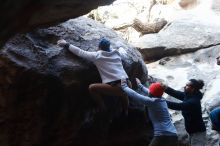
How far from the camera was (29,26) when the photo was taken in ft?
17.1

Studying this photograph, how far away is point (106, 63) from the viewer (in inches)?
288

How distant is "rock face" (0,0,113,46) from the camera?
4.28 meters

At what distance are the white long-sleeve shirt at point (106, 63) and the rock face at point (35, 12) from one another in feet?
5.79

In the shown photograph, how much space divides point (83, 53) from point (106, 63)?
1.48 ft

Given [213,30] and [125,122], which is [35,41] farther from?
[213,30]

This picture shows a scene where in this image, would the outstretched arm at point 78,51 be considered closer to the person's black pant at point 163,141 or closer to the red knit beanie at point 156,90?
the red knit beanie at point 156,90

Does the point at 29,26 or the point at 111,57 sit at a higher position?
the point at 29,26

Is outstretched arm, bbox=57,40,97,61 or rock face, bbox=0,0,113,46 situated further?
outstretched arm, bbox=57,40,97,61

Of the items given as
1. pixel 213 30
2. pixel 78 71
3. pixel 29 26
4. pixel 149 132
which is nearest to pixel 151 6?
pixel 213 30

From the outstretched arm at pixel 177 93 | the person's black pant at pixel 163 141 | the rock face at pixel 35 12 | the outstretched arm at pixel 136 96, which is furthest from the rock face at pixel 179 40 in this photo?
the rock face at pixel 35 12

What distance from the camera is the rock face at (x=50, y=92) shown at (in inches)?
278

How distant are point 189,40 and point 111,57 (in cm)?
554

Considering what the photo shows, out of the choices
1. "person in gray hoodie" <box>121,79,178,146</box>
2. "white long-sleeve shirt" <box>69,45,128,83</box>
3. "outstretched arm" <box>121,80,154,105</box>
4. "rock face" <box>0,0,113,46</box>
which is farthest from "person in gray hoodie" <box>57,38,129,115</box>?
"rock face" <box>0,0,113,46</box>

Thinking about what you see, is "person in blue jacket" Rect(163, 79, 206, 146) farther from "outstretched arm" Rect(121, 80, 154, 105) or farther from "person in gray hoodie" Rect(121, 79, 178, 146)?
"outstretched arm" Rect(121, 80, 154, 105)
